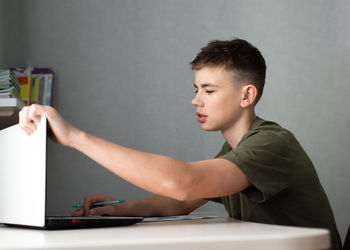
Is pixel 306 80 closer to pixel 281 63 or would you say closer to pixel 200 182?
pixel 281 63

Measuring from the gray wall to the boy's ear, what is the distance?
1.09 meters

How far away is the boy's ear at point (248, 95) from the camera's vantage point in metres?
1.34

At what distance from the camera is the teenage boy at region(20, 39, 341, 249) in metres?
0.83

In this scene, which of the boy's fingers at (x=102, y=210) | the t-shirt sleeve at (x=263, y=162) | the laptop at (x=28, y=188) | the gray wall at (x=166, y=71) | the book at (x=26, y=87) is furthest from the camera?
the gray wall at (x=166, y=71)

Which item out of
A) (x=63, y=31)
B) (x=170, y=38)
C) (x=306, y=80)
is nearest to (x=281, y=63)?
(x=306, y=80)

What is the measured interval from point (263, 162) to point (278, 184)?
6cm

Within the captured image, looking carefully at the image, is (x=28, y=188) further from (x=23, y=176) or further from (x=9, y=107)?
(x=9, y=107)

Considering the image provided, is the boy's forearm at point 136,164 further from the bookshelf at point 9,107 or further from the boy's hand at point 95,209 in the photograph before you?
the bookshelf at point 9,107

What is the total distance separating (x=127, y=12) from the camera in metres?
2.43

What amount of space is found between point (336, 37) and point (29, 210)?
6.88 ft

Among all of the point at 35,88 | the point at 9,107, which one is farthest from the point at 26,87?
the point at 9,107

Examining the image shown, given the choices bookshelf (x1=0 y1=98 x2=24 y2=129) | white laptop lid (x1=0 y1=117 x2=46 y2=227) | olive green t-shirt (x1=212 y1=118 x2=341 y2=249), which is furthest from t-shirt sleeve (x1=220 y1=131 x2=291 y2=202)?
bookshelf (x1=0 y1=98 x2=24 y2=129)

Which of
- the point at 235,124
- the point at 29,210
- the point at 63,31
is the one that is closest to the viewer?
the point at 29,210

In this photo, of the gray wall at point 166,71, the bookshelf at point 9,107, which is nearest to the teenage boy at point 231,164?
the bookshelf at point 9,107
